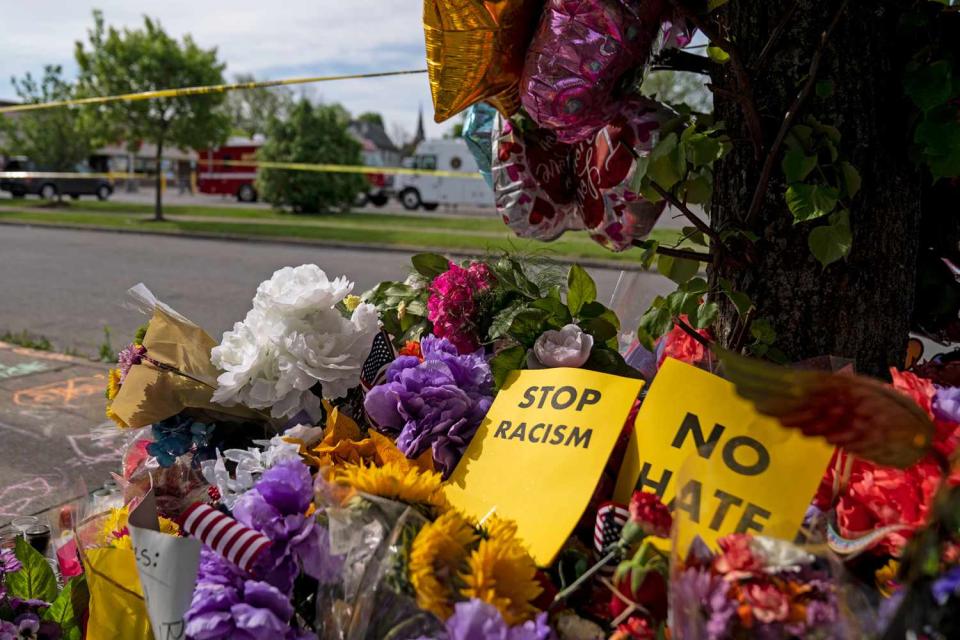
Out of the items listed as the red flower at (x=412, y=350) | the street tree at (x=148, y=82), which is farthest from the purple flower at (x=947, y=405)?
the street tree at (x=148, y=82)

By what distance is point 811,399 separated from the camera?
32.2 inches

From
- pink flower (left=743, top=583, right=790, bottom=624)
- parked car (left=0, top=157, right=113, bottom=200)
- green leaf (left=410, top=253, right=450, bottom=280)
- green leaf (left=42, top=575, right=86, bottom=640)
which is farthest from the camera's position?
parked car (left=0, top=157, right=113, bottom=200)

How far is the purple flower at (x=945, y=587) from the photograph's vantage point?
71 centimetres

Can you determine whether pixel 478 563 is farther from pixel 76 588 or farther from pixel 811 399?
pixel 76 588

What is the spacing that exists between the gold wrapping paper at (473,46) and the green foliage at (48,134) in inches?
1075

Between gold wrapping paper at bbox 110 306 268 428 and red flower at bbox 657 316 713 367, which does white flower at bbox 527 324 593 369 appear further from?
gold wrapping paper at bbox 110 306 268 428

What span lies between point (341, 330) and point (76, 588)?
24.4 inches

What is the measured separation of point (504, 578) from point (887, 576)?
454 millimetres

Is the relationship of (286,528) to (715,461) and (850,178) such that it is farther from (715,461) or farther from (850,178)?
(850,178)

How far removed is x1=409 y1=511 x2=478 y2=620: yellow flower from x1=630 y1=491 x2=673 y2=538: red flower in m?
0.21

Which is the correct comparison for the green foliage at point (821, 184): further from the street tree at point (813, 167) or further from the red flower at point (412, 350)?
the red flower at point (412, 350)

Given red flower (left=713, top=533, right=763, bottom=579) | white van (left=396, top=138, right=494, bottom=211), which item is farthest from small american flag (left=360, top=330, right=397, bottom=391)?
white van (left=396, top=138, right=494, bottom=211)

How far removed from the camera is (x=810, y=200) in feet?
4.62

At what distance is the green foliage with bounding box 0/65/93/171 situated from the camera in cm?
2634
